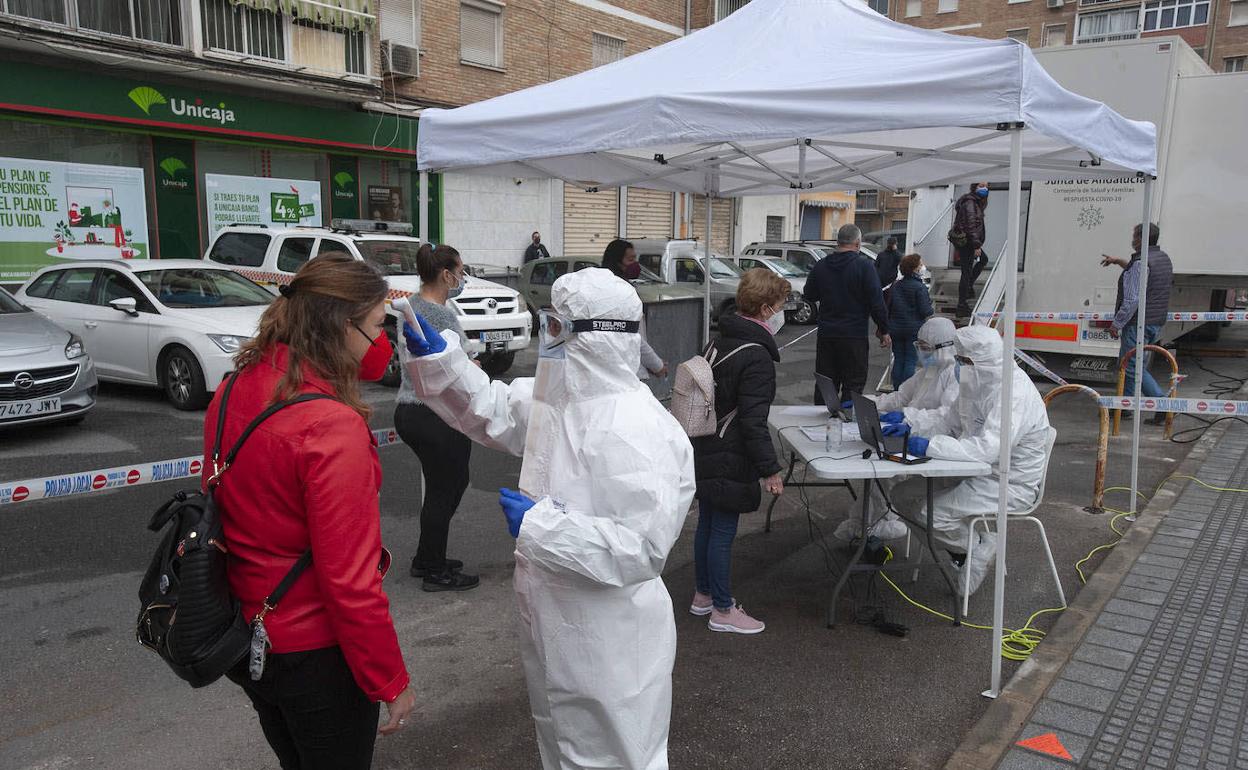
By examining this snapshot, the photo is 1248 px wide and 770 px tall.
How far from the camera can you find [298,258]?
37.7 ft

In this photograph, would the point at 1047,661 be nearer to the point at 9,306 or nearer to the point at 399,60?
the point at 9,306

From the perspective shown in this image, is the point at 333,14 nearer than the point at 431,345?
No

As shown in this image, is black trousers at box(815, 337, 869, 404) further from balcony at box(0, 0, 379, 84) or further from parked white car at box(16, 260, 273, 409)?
balcony at box(0, 0, 379, 84)

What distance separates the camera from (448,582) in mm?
4758

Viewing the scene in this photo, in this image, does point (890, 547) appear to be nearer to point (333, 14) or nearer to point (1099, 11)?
point (333, 14)

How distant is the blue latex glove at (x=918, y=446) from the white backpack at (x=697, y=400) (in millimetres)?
963

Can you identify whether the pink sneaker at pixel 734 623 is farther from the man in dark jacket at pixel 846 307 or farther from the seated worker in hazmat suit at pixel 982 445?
the man in dark jacket at pixel 846 307

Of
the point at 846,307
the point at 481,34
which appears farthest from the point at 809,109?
the point at 481,34

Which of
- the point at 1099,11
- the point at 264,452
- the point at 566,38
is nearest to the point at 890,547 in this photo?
the point at 264,452

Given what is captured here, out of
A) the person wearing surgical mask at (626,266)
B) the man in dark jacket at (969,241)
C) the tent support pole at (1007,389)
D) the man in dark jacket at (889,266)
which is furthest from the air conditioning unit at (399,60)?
the tent support pole at (1007,389)

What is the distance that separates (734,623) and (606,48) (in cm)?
2118

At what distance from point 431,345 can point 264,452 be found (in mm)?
976

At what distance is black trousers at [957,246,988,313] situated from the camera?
468 inches

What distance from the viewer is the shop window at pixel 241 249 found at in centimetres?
1179
